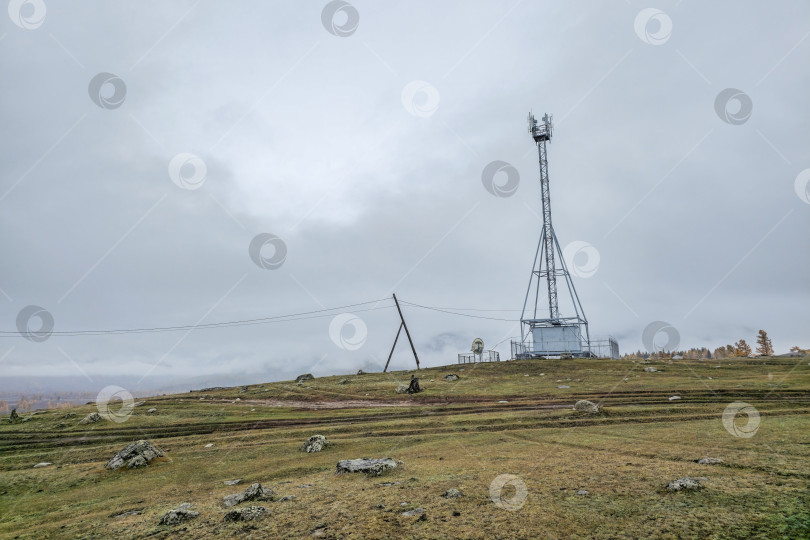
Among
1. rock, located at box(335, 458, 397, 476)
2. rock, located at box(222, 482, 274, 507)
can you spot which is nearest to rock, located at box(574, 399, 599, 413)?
rock, located at box(335, 458, 397, 476)

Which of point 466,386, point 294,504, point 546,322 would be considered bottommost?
point 294,504

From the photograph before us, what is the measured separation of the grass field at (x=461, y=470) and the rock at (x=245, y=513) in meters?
0.34

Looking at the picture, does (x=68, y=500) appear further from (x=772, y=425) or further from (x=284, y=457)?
(x=772, y=425)

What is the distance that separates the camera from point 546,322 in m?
55.1

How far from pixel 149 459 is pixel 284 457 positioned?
16.4 feet

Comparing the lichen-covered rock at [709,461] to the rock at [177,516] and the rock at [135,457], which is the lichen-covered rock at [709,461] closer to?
the rock at [177,516]

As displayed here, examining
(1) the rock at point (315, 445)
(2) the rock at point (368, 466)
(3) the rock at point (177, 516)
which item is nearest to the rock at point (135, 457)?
(1) the rock at point (315, 445)

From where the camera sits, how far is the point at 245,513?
24.7 feet

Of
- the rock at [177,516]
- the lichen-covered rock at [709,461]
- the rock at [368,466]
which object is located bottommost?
the rock at [177,516]

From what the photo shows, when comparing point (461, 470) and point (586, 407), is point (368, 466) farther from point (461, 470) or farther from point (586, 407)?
point (586, 407)

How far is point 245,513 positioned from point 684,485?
7724 mm

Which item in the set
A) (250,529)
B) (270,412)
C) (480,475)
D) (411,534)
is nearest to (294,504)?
(250,529)

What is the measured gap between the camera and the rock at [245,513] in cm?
744

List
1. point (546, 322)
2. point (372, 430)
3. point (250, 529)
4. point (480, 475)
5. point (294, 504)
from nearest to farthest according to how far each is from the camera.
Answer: point (250, 529), point (294, 504), point (480, 475), point (372, 430), point (546, 322)
